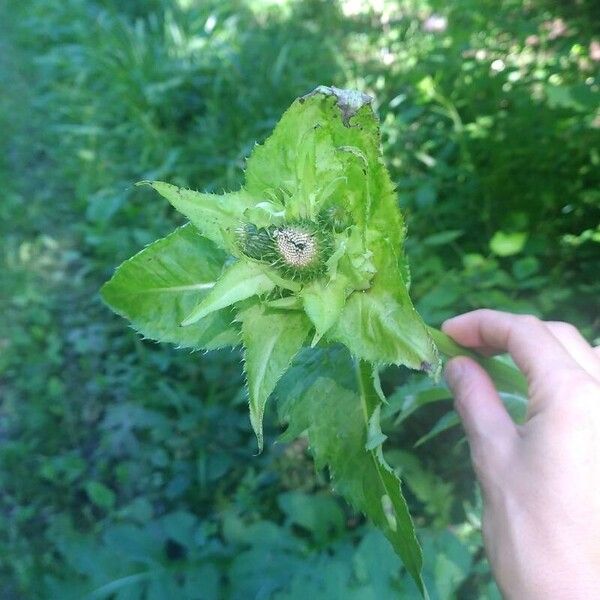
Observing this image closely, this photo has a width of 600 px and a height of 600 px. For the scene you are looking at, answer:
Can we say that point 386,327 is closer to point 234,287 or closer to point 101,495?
point 234,287

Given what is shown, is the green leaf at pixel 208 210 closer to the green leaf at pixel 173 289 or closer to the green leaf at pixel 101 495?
the green leaf at pixel 173 289

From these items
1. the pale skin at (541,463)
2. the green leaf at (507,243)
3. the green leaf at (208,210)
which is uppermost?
the green leaf at (208,210)

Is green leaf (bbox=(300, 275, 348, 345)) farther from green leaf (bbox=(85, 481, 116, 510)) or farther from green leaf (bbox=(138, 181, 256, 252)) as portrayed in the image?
green leaf (bbox=(85, 481, 116, 510))

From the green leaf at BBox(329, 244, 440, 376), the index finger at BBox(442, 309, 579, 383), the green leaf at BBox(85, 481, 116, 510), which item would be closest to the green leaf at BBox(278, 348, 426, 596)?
the green leaf at BBox(329, 244, 440, 376)

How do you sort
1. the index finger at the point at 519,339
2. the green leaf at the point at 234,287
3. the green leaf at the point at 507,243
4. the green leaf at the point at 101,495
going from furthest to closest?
the green leaf at the point at 101,495 < the green leaf at the point at 507,243 < the index finger at the point at 519,339 < the green leaf at the point at 234,287

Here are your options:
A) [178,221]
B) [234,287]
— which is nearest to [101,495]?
[178,221]

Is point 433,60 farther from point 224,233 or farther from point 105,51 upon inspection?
point 224,233

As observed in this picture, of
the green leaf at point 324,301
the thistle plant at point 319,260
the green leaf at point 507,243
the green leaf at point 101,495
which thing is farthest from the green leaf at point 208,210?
the green leaf at point 101,495
